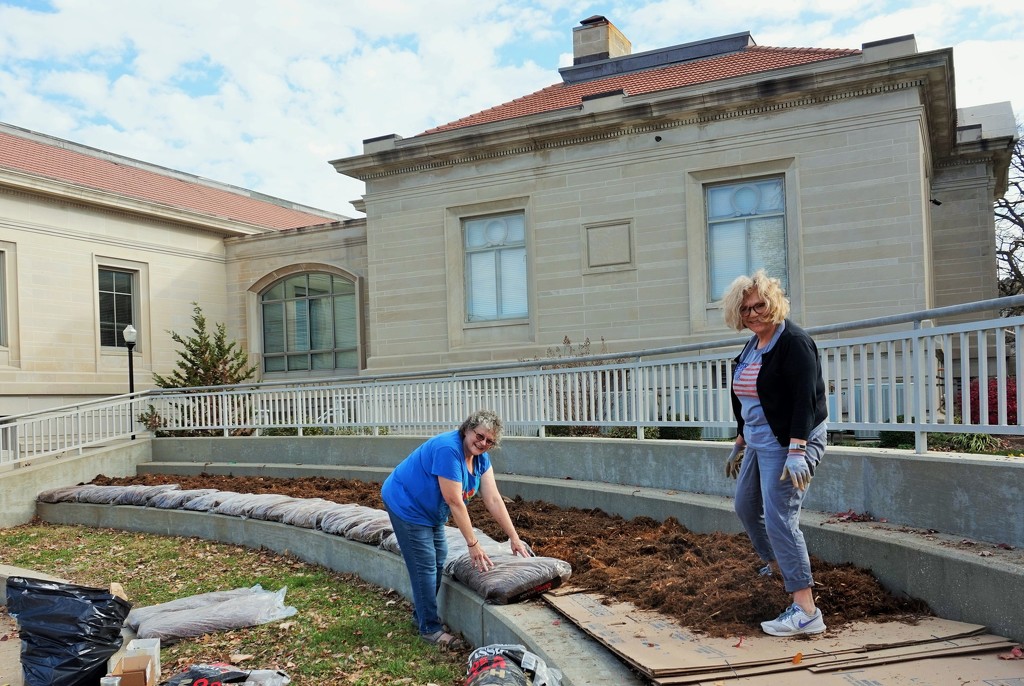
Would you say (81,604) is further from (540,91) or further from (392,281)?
(540,91)

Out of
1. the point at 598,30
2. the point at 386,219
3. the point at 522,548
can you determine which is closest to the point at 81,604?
the point at 522,548

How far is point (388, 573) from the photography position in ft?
23.6

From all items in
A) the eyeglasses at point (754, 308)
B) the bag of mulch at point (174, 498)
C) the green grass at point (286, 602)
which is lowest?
the green grass at point (286, 602)

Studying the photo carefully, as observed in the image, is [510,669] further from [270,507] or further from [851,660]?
[270,507]

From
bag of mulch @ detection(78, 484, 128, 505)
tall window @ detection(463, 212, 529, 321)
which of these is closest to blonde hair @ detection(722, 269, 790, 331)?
bag of mulch @ detection(78, 484, 128, 505)

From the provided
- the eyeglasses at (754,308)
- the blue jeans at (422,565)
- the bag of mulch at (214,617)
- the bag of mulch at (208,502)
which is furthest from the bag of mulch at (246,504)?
the eyeglasses at (754,308)

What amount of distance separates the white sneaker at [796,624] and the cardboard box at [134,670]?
11.6ft

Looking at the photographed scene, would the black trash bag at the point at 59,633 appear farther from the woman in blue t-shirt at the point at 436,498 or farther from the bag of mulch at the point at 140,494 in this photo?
the bag of mulch at the point at 140,494

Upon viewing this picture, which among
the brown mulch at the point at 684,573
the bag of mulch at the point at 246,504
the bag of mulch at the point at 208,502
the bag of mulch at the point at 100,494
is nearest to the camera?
the brown mulch at the point at 684,573

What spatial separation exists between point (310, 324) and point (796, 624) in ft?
63.3

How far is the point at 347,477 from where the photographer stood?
12203 millimetres

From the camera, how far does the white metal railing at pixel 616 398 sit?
17.1ft

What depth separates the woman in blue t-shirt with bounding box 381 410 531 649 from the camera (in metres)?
5.45

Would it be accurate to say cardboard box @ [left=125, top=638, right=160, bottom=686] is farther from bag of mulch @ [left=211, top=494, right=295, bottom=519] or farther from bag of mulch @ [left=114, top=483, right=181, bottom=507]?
bag of mulch @ [left=114, top=483, right=181, bottom=507]
